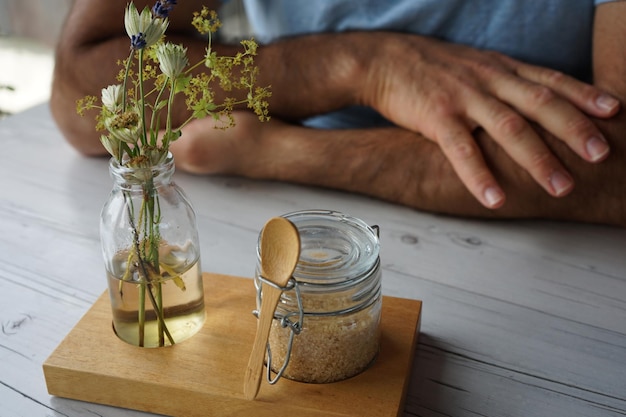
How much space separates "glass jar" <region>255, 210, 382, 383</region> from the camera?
0.72 meters

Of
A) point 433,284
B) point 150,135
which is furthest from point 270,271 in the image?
point 433,284

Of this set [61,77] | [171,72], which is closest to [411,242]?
[171,72]

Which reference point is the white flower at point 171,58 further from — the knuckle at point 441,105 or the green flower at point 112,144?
the knuckle at point 441,105

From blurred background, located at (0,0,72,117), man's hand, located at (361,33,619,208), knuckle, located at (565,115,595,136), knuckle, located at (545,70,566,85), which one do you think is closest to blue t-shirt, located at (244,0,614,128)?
man's hand, located at (361,33,619,208)

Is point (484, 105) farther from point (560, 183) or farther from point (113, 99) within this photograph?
point (113, 99)

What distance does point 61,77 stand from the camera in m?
1.38

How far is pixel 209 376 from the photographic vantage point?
2.48 ft

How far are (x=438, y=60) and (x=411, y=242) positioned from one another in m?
0.40

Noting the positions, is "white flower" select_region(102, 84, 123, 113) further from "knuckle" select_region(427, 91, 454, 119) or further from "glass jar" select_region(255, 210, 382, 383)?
"knuckle" select_region(427, 91, 454, 119)

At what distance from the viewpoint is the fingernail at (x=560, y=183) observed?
110 cm

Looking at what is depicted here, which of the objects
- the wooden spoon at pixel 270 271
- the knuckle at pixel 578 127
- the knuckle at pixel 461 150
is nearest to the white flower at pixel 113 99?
the wooden spoon at pixel 270 271

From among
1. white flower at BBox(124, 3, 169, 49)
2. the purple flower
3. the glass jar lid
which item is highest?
the purple flower

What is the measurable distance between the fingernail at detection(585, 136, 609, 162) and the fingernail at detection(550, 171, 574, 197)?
5cm

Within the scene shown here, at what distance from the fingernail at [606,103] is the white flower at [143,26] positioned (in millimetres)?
768
